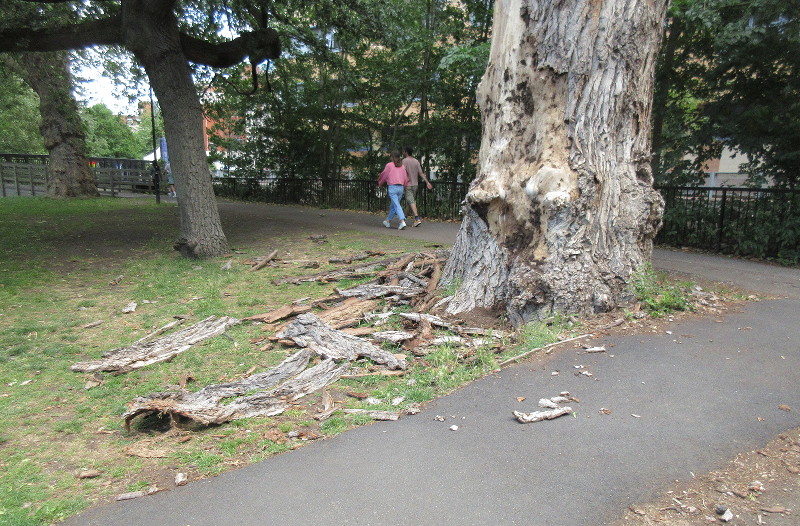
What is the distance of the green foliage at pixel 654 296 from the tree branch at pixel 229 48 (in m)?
9.37

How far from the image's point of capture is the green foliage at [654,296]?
20.3ft

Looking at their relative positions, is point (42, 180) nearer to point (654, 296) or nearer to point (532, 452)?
point (654, 296)

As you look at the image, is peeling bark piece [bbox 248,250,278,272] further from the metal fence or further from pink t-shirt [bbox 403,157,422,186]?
the metal fence

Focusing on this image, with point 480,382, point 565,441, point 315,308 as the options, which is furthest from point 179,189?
point 565,441

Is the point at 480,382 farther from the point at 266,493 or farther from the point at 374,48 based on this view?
the point at 374,48

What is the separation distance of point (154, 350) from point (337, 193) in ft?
49.4

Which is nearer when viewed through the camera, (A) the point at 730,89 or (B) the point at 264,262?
(B) the point at 264,262

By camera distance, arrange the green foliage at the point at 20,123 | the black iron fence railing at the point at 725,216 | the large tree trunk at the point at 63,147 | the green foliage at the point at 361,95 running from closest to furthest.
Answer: the black iron fence railing at the point at 725,216
the green foliage at the point at 361,95
the large tree trunk at the point at 63,147
the green foliage at the point at 20,123

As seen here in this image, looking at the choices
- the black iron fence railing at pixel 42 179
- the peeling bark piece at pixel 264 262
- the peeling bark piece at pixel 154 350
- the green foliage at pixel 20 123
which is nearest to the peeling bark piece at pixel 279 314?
the peeling bark piece at pixel 154 350

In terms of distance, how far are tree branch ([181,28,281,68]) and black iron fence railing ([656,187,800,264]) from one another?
29.3 ft

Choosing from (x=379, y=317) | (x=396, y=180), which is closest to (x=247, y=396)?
A: (x=379, y=317)

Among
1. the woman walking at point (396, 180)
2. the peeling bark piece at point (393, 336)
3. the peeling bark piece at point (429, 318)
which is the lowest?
the peeling bark piece at point (393, 336)

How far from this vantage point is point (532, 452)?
3.63 meters

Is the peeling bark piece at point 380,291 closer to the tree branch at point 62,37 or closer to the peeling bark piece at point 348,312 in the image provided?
the peeling bark piece at point 348,312
